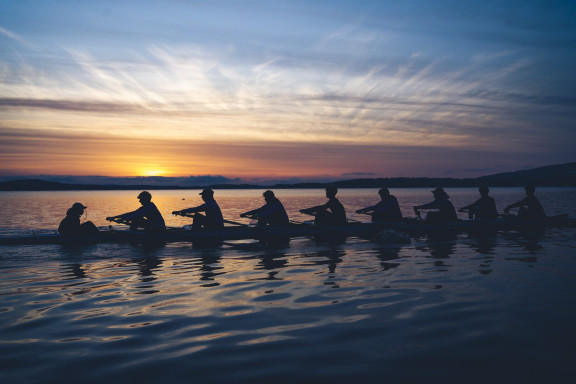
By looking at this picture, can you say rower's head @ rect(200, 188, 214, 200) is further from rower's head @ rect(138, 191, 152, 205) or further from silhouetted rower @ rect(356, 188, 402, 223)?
silhouetted rower @ rect(356, 188, 402, 223)

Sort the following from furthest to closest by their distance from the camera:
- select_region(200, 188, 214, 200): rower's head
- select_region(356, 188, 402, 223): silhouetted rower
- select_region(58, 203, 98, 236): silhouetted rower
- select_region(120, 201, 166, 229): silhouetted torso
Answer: select_region(356, 188, 402, 223): silhouetted rower, select_region(120, 201, 166, 229): silhouetted torso, select_region(200, 188, 214, 200): rower's head, select_region(58, 203, 98, 236): silhouetted rower

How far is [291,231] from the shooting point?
17531 millimetres

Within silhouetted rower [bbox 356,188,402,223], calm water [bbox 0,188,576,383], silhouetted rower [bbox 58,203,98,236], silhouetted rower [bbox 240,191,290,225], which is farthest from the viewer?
silhouetted rower [bbox 356,188,402,223]

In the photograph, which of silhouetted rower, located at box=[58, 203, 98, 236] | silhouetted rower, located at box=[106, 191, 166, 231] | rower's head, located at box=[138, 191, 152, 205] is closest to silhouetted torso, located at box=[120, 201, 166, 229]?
silhouetted rower, located at box=[106, 191, 166, 231]

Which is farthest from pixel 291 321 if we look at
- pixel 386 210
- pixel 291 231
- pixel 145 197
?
pixel 386 210

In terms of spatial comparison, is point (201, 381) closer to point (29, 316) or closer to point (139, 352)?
point (139, 352)

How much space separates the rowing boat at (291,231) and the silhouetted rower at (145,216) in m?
0.38

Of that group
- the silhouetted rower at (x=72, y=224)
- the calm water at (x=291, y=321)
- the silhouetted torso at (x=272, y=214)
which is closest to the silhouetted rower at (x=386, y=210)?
the silhouetted torso at (x=272, y=214)

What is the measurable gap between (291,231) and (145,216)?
6204mm

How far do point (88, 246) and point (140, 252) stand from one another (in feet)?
8.69

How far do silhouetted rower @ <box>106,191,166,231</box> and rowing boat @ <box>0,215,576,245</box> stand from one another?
0.38 m

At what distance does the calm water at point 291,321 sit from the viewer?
462 cm

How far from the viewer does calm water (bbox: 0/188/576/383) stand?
15.2 ft

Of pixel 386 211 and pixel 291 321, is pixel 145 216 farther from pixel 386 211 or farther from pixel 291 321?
pixel 291 321
